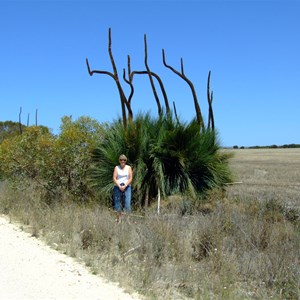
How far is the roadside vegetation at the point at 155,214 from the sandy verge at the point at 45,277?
243 millimetres

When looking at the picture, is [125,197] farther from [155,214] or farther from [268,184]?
[268,184]

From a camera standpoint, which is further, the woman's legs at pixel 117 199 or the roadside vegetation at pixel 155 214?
the woman's legs at pixel 117 199

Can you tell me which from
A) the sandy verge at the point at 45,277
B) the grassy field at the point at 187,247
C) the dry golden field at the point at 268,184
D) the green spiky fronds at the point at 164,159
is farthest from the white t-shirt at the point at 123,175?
the dry golden field at the point at 268,184

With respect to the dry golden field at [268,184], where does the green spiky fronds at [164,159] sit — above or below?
above

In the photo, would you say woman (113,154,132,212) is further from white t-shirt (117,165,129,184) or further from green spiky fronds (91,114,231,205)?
green spiky fronds (91,114,231,205)

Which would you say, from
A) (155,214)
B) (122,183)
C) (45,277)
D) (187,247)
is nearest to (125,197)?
(122,183)

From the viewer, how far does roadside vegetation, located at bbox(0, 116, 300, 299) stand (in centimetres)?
697

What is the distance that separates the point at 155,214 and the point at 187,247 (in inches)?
86.5

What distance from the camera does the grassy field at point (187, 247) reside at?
21.9 feet

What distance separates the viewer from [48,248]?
8656 millimetres

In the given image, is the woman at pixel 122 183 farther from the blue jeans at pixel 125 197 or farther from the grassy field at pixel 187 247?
the grassy field at pixel 187 247

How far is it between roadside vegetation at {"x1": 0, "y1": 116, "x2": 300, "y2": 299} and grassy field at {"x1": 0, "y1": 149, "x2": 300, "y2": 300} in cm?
2

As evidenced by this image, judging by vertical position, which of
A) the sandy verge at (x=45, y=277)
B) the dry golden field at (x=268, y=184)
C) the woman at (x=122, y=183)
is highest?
the woman at (x=122, y=183)

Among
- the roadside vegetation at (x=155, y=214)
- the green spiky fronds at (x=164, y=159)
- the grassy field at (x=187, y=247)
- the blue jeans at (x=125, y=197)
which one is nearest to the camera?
the grassy field at (x=187, y=247)
